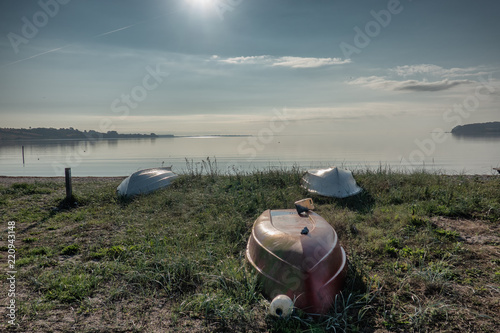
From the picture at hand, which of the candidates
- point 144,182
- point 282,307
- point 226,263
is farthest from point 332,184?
point 144,182

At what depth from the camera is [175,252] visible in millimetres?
4926

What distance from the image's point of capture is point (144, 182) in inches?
373

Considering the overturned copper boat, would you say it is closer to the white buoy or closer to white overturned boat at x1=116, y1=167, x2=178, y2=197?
the white buoy

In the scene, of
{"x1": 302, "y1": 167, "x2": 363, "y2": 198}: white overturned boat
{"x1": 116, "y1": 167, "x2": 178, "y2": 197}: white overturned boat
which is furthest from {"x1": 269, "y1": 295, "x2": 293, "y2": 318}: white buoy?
{"x1": 116, "y1": 167, "x2": 178, "y2": 197}: white overturned boat

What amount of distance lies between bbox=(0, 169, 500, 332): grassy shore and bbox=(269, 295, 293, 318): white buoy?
104 millimetres

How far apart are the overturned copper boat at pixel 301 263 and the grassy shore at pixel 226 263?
0.17 m

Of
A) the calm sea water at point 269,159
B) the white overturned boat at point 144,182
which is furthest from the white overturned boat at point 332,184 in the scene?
the white overturned boat at point 144,182

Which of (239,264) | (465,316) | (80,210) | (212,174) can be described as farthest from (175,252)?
(212,174)

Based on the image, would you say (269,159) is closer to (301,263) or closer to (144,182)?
(144,182)

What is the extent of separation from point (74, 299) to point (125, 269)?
2.62 ft

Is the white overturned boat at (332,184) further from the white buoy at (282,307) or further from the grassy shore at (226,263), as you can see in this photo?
the white buoy at (282,307)

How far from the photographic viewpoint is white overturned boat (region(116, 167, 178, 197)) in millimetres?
9133

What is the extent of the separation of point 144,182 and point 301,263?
723 cm

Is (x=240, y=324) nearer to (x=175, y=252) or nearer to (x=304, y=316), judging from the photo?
(x=304, y=316)
